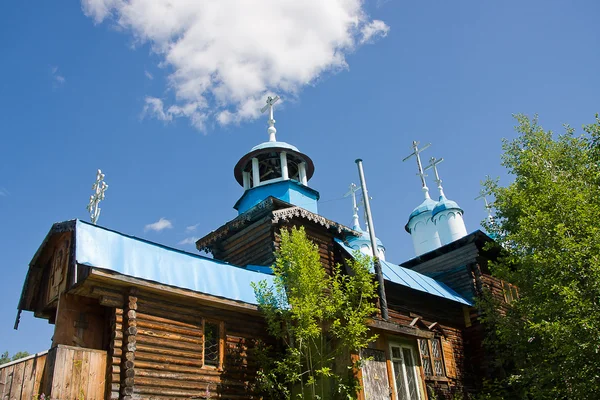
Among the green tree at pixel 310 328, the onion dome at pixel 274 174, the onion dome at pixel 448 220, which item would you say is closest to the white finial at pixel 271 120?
the onion dome at pixel 274 174

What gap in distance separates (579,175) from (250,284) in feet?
38.6

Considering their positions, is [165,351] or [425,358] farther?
[425,358]

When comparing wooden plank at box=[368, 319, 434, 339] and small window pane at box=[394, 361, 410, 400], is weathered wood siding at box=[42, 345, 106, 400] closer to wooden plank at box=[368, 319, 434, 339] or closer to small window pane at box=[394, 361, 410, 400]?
wooden plank at box=[368, 319, 434, 339]

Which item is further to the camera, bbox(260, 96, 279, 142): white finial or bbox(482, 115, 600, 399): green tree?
bbox(260, 96, 279, 142): white finial

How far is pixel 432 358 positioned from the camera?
747 inches

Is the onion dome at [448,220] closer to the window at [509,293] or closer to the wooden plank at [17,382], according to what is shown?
the window at [509,293]

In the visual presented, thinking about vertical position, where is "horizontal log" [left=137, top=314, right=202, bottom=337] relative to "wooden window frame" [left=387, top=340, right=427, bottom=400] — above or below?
above

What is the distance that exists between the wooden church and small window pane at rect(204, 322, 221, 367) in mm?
29

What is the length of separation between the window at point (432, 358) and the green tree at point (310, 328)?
5350 millimetres

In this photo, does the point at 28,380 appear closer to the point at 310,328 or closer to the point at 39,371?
the point at 39,371

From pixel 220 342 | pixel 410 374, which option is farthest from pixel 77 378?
pixel 410 374

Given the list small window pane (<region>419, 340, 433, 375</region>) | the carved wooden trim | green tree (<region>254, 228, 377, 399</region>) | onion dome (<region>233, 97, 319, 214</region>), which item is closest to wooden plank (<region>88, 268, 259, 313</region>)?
the carved wooden trim

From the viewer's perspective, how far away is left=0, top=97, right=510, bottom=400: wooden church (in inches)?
455

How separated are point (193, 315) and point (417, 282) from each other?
32.7 ft
